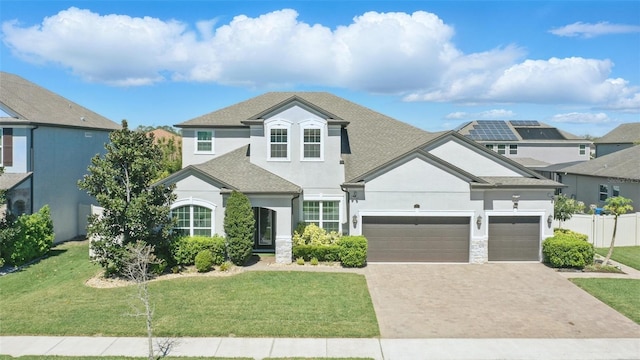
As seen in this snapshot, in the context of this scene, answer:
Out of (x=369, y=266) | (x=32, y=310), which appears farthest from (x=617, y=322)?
(x=32, y=310)

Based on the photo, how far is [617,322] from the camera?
41.6 feet

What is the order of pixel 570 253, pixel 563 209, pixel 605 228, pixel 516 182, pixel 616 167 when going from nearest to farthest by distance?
pixel 570 253 → pixel 516 182 → pixel 563 209 → pixel 605 228 → pixel 616 167

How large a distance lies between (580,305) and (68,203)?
2475cm

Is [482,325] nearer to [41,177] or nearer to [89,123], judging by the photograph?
[41,177]

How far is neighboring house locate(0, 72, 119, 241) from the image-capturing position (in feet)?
69.9

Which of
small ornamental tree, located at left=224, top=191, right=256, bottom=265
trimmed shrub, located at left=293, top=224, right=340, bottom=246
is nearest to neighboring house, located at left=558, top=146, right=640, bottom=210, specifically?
trimmed shrub, located at left=293, top=224, right=340, bottom=246

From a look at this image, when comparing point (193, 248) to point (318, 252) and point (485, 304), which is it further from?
point (485, 304)

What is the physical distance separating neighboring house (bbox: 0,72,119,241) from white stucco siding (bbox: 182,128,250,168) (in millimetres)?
6653

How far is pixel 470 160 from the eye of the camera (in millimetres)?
20422

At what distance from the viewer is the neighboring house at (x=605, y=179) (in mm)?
26391

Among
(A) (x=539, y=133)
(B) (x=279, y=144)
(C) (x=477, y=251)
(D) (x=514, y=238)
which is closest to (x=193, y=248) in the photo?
(B) (x=279, y=144)

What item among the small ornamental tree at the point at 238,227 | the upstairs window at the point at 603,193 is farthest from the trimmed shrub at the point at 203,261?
the upstairs window at the point at 603,193

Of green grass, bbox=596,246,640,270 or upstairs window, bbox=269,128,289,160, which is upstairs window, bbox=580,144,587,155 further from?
upstairs window, bbox=269,128,289,160

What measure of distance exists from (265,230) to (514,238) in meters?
11.4
